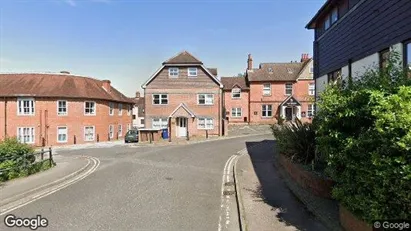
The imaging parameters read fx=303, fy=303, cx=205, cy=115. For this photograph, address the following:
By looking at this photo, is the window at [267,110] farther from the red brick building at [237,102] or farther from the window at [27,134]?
the window at [27,134]

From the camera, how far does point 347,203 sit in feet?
18.3

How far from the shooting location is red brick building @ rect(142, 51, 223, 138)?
34.1 metres

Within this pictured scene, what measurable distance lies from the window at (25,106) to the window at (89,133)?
238 inches

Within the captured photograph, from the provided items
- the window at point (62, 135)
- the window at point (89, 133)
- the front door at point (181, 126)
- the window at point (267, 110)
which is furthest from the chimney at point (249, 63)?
the window at point (62, 135)

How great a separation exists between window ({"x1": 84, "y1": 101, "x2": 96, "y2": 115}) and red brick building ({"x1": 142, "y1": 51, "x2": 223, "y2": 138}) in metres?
7.63

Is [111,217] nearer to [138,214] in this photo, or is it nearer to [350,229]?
[138,214]

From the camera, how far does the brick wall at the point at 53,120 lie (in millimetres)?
33250

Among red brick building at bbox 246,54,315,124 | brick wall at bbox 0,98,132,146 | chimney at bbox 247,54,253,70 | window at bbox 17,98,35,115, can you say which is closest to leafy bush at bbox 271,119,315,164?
brick wall at bbox 0,98,132,146

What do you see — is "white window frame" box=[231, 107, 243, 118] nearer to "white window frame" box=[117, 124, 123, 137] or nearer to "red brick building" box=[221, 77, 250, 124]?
"red brick building" box=[221, 77, 250, 124]

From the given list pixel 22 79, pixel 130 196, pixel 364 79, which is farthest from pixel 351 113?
pixel 22 79

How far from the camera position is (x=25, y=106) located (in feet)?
110

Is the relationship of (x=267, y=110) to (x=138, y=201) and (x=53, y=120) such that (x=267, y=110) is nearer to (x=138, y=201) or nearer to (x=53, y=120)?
(x=53, y=120)

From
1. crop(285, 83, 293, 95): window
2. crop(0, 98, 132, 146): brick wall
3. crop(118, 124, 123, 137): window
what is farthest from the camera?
crop(285, 83, 293, 95): window

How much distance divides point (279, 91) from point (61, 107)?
28.8 m
